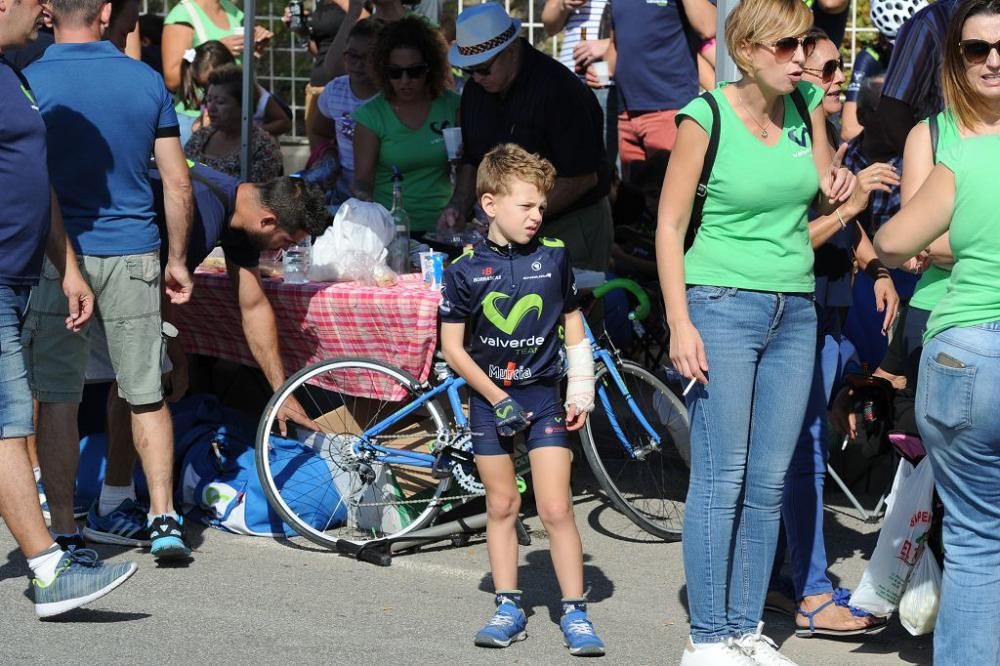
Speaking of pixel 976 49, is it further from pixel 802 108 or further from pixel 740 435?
pixel 740 435

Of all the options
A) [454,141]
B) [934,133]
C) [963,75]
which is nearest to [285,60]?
[454,141]

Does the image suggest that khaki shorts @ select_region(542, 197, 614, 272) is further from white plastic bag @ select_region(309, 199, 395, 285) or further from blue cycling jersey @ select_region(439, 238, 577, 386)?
blue cycling jersey @ select_region(439, 238, 577, 386)

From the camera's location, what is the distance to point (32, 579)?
4.82m

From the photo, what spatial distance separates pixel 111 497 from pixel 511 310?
84.4 inches

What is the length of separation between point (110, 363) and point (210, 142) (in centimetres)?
251

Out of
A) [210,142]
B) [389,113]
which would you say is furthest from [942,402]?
[210,142]

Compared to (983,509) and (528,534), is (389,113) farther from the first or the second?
(983,509)

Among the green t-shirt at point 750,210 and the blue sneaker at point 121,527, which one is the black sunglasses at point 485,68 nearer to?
the blue sneaker at point 121,527

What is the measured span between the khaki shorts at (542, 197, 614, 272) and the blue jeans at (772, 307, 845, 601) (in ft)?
6.86

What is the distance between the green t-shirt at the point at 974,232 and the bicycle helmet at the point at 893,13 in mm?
3464

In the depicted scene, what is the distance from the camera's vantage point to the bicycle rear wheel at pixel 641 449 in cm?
579

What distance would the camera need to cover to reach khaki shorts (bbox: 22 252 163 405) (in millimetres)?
5344

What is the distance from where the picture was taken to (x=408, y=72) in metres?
7.10

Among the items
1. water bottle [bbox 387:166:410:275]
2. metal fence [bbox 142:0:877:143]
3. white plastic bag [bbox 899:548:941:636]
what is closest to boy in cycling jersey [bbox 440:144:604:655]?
white plastic bag [bbox 899:548:941:636]
